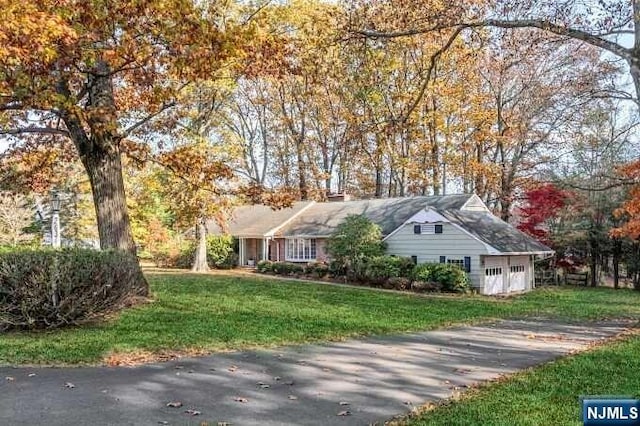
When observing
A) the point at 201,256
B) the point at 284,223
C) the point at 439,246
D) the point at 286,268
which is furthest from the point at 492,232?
the point at 201,256

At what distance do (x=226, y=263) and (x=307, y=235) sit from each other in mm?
6689

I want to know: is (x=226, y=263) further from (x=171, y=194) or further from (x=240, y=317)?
(x=240, y=317)

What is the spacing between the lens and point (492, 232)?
25.0 m

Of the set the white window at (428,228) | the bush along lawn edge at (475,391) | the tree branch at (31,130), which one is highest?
the tree branch at (31,130)

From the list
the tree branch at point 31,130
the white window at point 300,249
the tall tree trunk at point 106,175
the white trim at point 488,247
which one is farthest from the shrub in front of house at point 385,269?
the tree branch at point 31,130

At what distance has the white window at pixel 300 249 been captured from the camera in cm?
3152

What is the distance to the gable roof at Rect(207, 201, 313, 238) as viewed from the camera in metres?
34.1

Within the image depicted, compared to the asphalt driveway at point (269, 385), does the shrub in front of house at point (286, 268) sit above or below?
above

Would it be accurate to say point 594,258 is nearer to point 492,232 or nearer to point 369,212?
point 492,232

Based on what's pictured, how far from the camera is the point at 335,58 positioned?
1128 centimetres

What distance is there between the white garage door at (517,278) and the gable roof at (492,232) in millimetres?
966

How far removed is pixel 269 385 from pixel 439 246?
18638 millimetres

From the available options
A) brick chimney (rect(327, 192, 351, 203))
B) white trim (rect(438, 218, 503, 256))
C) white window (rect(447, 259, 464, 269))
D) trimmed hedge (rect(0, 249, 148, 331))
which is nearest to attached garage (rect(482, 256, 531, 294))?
white trim (rect(438, 218, 503, 256))

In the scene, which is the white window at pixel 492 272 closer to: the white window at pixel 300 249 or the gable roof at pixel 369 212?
the gable roof at pixel 369 212
